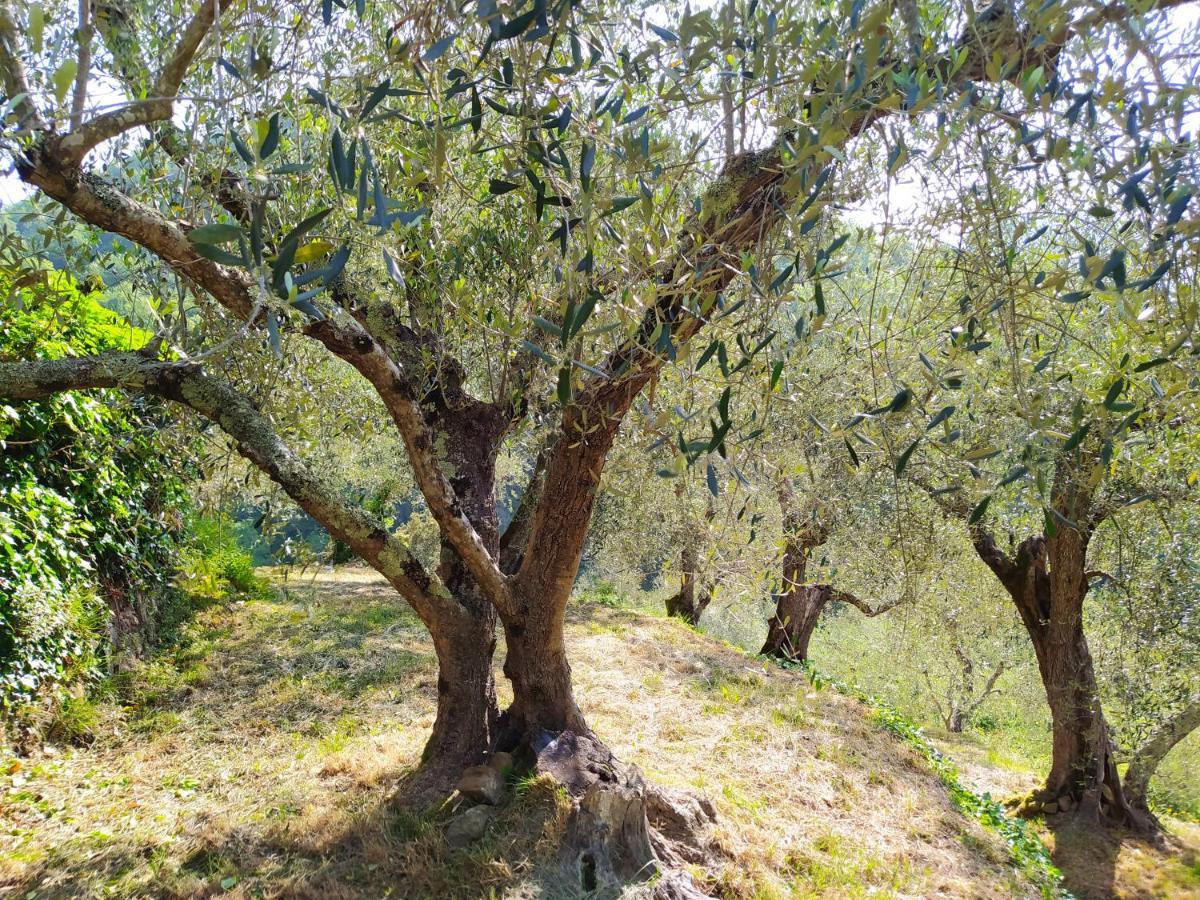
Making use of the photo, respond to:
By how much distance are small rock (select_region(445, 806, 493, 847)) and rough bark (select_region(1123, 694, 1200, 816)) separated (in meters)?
7.44

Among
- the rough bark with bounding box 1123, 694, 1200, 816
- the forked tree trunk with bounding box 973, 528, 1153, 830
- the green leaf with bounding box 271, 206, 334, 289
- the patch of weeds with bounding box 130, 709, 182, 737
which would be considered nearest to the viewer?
the green leaf with bounding box 271, 206, 334, 289

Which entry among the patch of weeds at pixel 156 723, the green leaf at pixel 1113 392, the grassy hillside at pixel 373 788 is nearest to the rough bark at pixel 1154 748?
the grassy hillside at pixel 373 788

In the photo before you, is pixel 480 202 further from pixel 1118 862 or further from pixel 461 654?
pixel 1118 862

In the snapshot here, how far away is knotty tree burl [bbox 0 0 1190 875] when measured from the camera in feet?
6.10

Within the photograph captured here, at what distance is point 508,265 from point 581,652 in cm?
631

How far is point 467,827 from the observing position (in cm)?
417

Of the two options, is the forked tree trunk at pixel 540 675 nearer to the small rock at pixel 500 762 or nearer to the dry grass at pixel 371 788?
the small rock at pixel 500 762

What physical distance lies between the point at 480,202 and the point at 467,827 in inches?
135

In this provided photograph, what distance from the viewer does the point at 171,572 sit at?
7961 mm

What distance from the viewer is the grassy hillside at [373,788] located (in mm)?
3994

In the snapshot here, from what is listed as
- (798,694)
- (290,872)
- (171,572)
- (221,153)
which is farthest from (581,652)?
(221,153)

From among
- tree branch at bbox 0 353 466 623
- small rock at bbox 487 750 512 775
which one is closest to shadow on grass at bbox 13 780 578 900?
small rock at bbox 487 750 512 775

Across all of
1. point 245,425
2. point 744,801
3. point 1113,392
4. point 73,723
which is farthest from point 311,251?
point 73,723

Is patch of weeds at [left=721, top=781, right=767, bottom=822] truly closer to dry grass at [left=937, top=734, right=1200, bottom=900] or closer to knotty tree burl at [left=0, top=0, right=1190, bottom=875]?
knotty tree burl at [left=0, top=0, right=1190, bottom=875]
